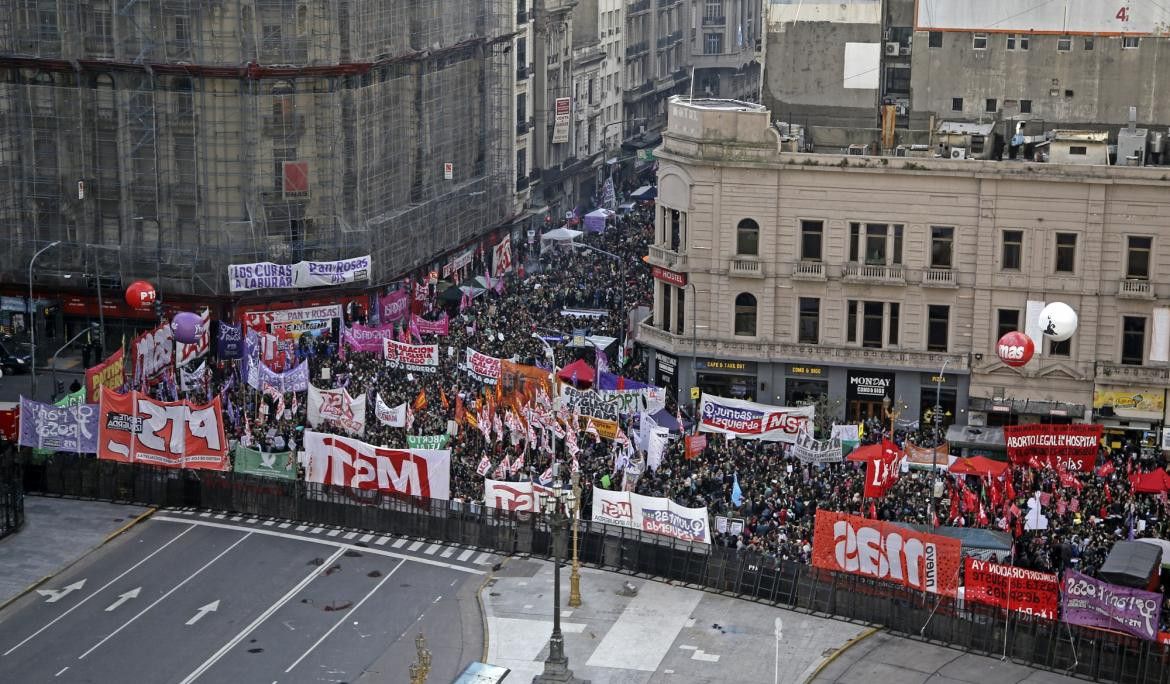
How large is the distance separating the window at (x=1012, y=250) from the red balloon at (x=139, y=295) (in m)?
35.5

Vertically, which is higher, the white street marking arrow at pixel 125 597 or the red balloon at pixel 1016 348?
the red balloon at pixel 1016 348

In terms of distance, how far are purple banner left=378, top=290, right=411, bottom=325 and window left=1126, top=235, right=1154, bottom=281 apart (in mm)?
34868

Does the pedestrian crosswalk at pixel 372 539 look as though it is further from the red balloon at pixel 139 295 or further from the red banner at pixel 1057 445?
the red banner at pixel 1057 445

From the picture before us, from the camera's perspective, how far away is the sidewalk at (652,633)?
57.1 metres

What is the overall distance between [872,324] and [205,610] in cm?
3289

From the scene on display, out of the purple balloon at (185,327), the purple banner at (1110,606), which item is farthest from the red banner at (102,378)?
the purple banner at (1110,606)

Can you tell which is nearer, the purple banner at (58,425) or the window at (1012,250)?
the purple banner at (58,425)

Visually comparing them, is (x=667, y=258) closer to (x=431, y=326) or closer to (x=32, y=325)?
(x=431, y=326)

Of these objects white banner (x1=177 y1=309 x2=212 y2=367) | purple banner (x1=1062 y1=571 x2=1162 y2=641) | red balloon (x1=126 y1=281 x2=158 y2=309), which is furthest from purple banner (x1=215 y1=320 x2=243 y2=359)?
purple banner (x1=1062 y1=571 x2=1162 y2=641)

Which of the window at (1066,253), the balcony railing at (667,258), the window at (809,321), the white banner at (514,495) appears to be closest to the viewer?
the white banner at (514,495)

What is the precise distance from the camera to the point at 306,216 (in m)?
93.6

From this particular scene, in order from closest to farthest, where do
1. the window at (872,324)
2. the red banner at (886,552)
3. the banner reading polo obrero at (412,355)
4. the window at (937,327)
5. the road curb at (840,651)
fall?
the road curb at (840,651) < the red banner at (886,552) < the banner reading polo obrero at (412,355) < the window at (937,327) < the window at (872,324)

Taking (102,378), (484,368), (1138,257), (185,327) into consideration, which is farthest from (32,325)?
(1138,257)

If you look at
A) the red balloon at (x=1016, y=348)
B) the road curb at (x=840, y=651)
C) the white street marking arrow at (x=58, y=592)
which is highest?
the red balloon at (x=1016, y=348)
